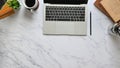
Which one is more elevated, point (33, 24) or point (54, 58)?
point (33, 24)

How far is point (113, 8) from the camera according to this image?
1329mm

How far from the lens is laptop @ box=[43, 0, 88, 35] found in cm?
133

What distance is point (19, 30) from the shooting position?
1.35 m

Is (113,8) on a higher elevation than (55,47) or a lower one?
higher

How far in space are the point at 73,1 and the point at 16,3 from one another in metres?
0.28

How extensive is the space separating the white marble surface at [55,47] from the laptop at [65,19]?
3 cm

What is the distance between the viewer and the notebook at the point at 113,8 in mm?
1323

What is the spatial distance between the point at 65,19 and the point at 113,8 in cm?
24

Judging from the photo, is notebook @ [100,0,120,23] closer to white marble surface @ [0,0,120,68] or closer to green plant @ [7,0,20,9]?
white marble surface @ [0,0,120,68]

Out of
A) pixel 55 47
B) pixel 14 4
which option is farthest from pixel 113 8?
pixel 14 4

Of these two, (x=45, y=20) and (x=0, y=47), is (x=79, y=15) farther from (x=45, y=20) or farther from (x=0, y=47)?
(x=0, y=47)

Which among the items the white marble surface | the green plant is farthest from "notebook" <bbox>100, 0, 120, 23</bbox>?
the green plant

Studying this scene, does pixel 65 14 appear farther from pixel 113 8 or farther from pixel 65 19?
pixel 113 8

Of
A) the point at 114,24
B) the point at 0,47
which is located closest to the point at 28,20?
the point at 0,47
